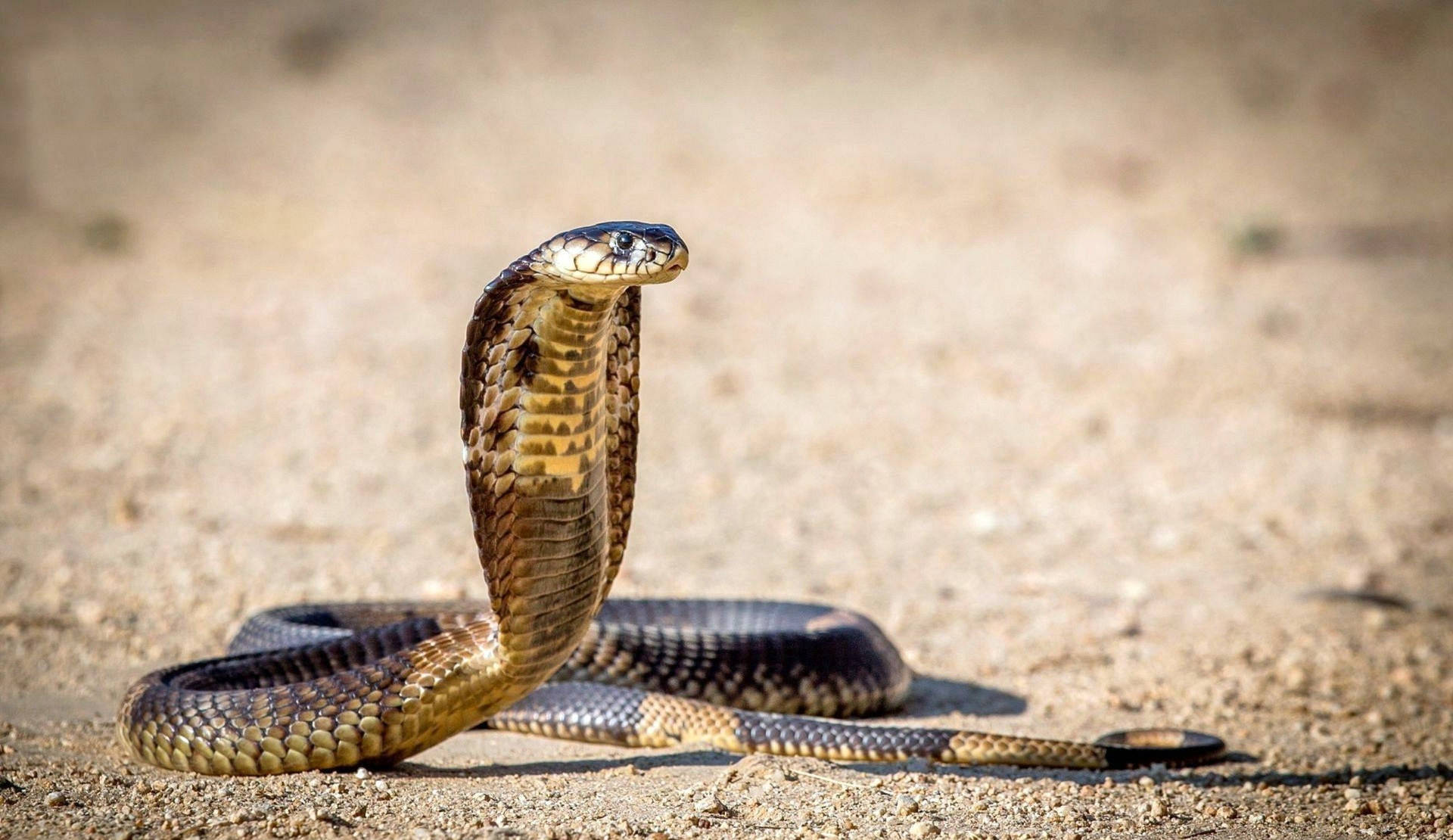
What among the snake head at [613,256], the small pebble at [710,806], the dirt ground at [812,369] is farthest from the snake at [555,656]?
the small pebble at [710,806]

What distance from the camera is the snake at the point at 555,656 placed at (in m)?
4.07

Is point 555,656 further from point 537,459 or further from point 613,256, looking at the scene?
point 613,256

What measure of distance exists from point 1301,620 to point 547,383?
17.3 feet

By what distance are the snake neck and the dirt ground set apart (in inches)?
23.1

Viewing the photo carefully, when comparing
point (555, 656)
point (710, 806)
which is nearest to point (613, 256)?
point (555, 656)

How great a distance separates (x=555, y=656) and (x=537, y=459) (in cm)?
70

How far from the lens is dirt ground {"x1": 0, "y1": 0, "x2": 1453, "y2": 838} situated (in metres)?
5.35

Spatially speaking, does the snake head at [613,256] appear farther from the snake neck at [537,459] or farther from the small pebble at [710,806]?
the small pebble at [710,806]

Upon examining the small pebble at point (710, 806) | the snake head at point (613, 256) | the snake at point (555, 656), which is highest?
the snake head at point (613, 256)

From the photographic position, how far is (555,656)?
459 centimetres

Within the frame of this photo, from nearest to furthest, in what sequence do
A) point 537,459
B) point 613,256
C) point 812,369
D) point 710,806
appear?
1. point 613,256
2. point 537,459
3. point 710,806
4. point 812,369

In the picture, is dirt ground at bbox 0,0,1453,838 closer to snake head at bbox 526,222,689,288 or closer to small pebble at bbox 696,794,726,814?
small pebble at bbox 696,794,726,814

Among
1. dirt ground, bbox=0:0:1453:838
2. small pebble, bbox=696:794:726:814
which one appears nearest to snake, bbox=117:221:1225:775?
dirt ground, bbox=0:0:1453:838

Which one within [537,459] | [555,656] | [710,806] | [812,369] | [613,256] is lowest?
[710,806]
